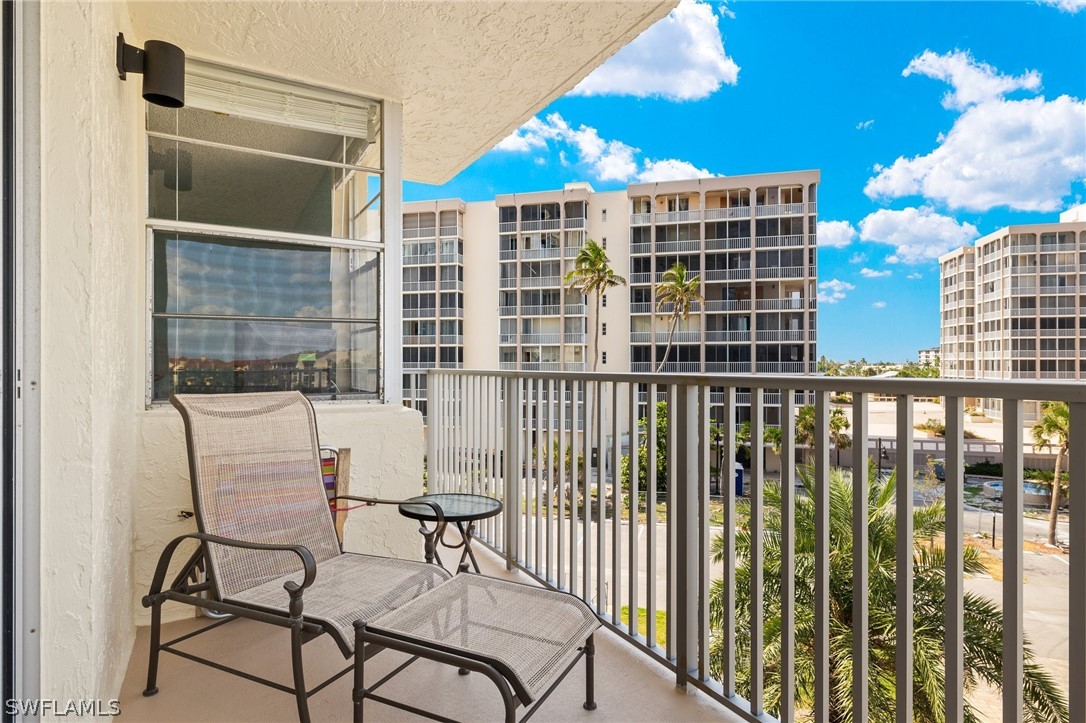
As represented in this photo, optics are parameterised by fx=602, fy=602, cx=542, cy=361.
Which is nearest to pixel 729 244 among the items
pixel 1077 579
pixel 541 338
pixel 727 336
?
pixel 727 336

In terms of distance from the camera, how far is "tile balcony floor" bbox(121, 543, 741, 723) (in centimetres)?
191

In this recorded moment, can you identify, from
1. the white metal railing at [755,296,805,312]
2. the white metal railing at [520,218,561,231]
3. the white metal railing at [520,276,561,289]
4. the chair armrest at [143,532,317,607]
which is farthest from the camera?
the white metal railing at [520,276,561,289]

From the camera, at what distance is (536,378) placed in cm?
295

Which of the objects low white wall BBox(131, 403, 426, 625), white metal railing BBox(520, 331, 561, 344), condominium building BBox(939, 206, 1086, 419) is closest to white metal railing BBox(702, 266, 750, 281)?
white metal railing BBox(520, 331, 561, 344)

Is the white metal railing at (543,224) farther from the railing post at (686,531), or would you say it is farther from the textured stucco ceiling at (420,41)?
the railing post at (686,531)

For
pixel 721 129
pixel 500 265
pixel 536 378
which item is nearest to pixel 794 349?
pixel 500 265

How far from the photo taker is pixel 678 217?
36.0 metres

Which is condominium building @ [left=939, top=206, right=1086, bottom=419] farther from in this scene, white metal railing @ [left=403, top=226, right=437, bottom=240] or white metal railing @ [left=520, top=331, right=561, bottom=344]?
white metal railing @ [left=403, top=226, right=437, bottom=240]

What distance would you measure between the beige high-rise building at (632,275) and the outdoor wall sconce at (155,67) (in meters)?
32.0

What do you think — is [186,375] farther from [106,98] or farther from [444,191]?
[444,191]

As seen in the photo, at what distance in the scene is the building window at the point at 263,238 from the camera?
9.16 feet

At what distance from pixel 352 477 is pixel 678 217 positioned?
3540 cm

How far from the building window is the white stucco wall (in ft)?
3.39

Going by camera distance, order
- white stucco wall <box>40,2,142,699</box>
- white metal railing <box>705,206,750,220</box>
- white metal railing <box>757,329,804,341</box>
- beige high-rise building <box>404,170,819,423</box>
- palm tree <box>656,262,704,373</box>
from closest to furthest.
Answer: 1. white stucco wall <box>40,2,142,699</box>
2. white metal railing <box>757,329,804,341</box>
3. beige high-rise building <box>404,170,819,423</box>
4. palm tree <box>656,262,704,373</box>
5. white metal railing <box>705,206,750,220</box>
